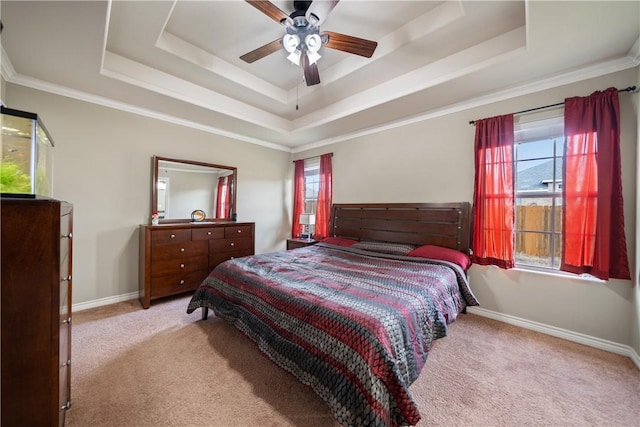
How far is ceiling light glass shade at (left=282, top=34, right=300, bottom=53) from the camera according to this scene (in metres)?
2.05

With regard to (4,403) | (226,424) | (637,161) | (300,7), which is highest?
(300,7)

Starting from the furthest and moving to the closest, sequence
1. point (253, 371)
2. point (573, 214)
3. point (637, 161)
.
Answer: point (573, 214)
point (637, 161)
point (253, 371)

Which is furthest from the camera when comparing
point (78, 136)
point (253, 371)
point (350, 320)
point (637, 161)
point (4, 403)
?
point (78, 136)

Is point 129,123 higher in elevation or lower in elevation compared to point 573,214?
higher

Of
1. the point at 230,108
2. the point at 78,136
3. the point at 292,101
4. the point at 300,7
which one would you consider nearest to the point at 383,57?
the point at 300,7

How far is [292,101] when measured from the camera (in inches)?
145

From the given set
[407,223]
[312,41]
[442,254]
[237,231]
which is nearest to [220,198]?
[237,231]

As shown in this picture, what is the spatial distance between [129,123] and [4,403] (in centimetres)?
330

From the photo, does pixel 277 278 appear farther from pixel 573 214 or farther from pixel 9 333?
pixel 573 214

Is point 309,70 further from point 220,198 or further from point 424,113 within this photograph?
point 220,198

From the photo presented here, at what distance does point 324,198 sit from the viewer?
4570mm

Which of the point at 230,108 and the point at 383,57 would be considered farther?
the point at 230,108

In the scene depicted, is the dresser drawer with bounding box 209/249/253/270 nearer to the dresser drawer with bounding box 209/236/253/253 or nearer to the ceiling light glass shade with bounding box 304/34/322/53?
the dresser drawer with bounding box 209/236/253/253

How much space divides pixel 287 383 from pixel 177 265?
7.41 ft
